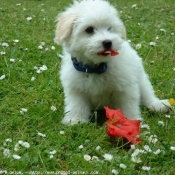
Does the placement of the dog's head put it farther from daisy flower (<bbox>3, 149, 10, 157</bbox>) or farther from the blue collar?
daisy flower (<bbox>3, 149, 10, 157</bbox>)

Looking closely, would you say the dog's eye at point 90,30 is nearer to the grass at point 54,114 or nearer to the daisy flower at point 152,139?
the grass at point 54,114

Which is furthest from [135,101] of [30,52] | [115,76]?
[30,52]

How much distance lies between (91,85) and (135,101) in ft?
1.79

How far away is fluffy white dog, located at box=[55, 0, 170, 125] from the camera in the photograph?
3.94 metres

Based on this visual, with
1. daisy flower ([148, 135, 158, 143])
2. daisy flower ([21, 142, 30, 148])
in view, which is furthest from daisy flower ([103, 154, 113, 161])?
daisy flower ([21, 142, 30, 148])

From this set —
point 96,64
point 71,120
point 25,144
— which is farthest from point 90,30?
point 25,144

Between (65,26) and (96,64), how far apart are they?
1.72 feet

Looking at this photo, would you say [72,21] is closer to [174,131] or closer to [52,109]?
[52,109]

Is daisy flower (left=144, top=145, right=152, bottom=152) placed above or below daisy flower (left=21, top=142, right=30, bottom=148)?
above

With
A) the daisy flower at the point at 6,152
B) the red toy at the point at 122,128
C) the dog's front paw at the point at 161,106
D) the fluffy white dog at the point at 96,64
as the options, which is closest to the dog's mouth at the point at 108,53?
the fluffy white dog at the point at 96,64

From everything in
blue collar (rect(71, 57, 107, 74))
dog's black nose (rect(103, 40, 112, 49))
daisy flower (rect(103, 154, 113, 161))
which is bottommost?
daisy flower (rect(103, 154, 113, 161))

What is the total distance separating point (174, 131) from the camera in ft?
12.6

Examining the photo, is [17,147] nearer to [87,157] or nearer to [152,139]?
A: [87,157]

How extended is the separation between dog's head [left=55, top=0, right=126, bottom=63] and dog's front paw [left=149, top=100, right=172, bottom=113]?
0.93 metres
